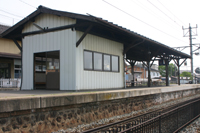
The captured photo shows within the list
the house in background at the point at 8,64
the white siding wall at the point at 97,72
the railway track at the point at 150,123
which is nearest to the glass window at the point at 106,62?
the white siding wall at the point at 97,72

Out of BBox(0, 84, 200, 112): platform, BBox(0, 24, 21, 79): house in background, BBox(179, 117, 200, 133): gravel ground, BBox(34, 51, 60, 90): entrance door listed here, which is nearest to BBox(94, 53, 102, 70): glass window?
BBox(34, 51, 60, 90): entrance door

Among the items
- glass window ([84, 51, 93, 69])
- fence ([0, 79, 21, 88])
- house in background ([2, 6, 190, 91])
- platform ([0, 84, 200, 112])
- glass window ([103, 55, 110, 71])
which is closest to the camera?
platform ([0, 84, 200, 112])

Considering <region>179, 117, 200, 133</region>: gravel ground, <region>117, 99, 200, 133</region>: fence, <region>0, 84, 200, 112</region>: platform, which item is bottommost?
<region>179, 117, 200, 133</region>: gravel ground

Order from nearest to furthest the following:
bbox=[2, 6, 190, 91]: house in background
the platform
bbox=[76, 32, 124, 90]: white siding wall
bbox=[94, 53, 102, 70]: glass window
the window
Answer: the platform
bbox=[2, 6, 190, 91]: house in background
bbox=[76, 32, 124, 90]: white siding wall
the window
bbox=[94, 53, 102, 70]: glass window

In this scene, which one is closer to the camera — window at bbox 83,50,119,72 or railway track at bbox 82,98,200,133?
railway track at bbox 82,98,200,133

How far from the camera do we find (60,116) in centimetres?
606

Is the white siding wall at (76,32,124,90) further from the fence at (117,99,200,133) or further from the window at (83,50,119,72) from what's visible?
the fence at (117,99,200,133)

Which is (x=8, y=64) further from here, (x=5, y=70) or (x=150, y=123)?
(x=150, y=123)

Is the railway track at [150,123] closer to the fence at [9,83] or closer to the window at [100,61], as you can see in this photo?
the window at [100,61]

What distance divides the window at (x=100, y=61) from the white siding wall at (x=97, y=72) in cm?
22

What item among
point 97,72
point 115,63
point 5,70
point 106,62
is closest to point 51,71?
point 97,72

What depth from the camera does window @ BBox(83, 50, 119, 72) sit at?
1035cm

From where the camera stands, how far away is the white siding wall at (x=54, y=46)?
956 cm

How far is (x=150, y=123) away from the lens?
6.29 m
